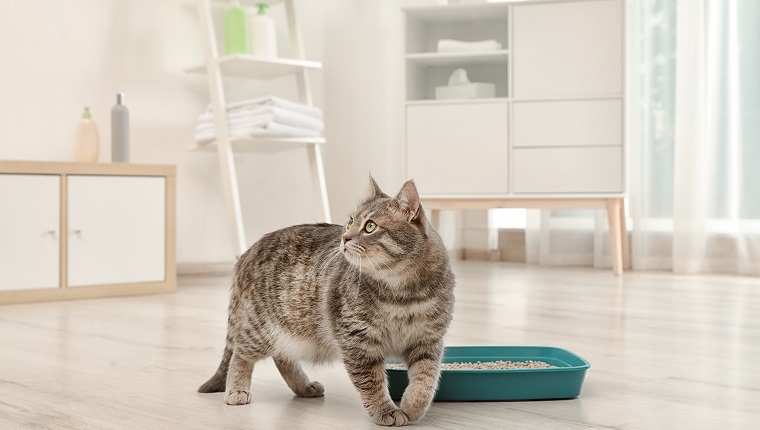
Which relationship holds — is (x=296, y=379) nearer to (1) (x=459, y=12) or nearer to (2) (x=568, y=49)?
(2) (x=568, y=49)

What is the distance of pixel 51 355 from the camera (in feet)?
5.95

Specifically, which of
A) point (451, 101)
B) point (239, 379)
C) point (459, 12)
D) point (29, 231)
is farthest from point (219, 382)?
point (459, 12)

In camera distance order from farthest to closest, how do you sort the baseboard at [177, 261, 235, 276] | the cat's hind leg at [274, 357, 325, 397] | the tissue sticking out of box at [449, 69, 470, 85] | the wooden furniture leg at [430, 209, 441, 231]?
the wooden furniture leg at [430, 209, 441, 231] < the tissue sticking out of box at [449, 69, 470, 85] < the baseboard at [177, 261, 235, 276] < the cat's hind leg at [274, 357, 325, 397]

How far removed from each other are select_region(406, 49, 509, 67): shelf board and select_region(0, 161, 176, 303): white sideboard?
1.41 m

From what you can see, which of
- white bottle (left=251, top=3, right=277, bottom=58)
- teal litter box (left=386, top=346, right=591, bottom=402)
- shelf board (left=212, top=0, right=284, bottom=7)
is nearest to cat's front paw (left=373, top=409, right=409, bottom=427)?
teal litter box (left=386, top=346, right=591, bottom=402)

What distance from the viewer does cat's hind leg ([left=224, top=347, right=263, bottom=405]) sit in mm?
1350

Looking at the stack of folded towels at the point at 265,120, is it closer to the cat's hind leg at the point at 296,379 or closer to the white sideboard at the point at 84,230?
the white sideboard at the point at 84,230

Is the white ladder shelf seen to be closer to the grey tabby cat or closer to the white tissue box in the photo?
the white tissue box

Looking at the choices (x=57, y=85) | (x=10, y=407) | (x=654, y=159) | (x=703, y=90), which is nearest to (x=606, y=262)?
(x=654, y=159)

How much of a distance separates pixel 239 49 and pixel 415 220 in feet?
8.39

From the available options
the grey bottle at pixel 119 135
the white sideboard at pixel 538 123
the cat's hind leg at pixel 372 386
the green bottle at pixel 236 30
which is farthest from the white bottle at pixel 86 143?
the cat's hind leg at pixel 372 386

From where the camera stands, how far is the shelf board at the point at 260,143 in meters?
3.40

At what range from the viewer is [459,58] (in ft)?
13.1

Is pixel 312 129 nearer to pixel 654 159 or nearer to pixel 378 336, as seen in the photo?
pixel 654 159
